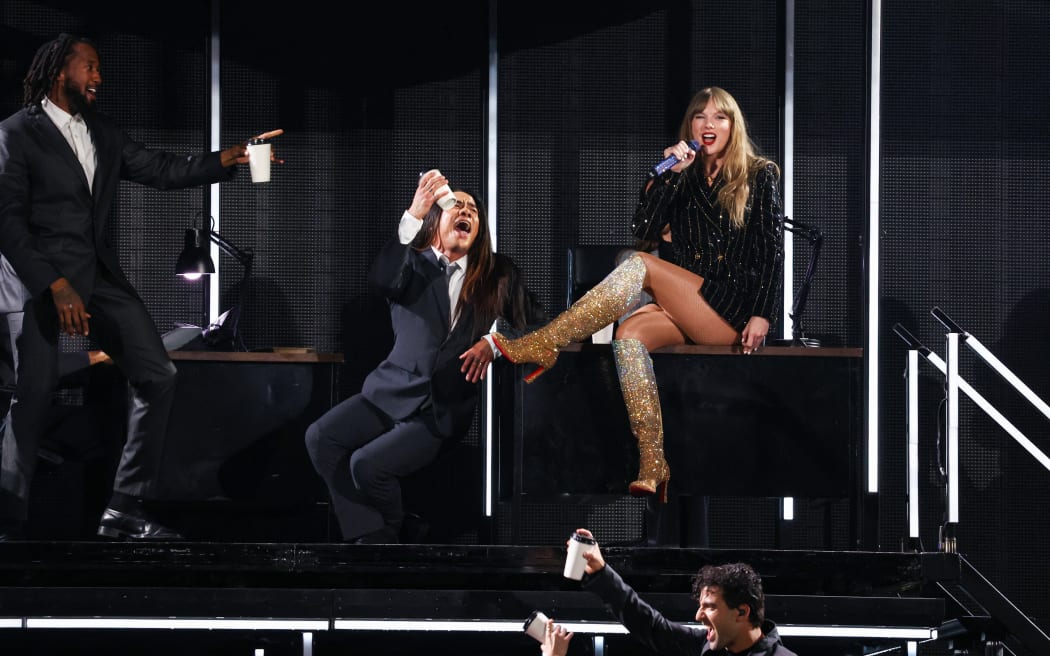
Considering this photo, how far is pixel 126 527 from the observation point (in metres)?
4.09

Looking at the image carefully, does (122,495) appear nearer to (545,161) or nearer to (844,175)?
(545,161)

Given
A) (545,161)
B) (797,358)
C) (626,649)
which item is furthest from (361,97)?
(626,649)

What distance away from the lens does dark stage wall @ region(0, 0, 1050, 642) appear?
17.8 ft

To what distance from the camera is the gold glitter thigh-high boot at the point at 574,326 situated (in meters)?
4.18

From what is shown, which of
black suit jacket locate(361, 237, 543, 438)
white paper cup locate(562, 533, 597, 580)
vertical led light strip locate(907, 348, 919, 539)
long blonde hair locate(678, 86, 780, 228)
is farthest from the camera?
black suit jacket locate(361, 237, 543, 438)

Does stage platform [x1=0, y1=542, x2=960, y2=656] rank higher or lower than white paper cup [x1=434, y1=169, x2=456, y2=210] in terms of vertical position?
lower

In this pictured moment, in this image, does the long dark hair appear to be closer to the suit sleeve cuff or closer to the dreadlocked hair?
the suit sleeve cuff

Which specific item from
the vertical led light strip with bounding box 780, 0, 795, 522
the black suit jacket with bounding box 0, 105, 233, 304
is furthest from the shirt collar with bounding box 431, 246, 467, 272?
the vertical led light strip with bounding box 780, 0, 795, 522

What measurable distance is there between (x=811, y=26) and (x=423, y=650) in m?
3.15

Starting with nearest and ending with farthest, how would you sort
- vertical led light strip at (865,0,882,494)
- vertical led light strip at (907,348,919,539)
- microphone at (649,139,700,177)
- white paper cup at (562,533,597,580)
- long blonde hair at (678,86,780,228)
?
1. white paper cup at (562,533,597,580)
2. vertical led light strip at (907,348,919,539)
3. microphone at (649,139,700,177)
4. long blonde hair at (678,86,780,228)
5. vertical led light strip at (865,0,882,494)

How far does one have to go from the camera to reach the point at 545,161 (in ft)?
18.0

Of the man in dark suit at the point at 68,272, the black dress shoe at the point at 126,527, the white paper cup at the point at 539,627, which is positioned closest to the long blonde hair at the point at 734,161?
the man in dark suit at the point at 68,272

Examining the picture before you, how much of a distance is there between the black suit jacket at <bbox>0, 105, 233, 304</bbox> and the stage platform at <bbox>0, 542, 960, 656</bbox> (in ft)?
2.88

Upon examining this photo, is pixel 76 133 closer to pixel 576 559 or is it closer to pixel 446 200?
pixel 446 200
